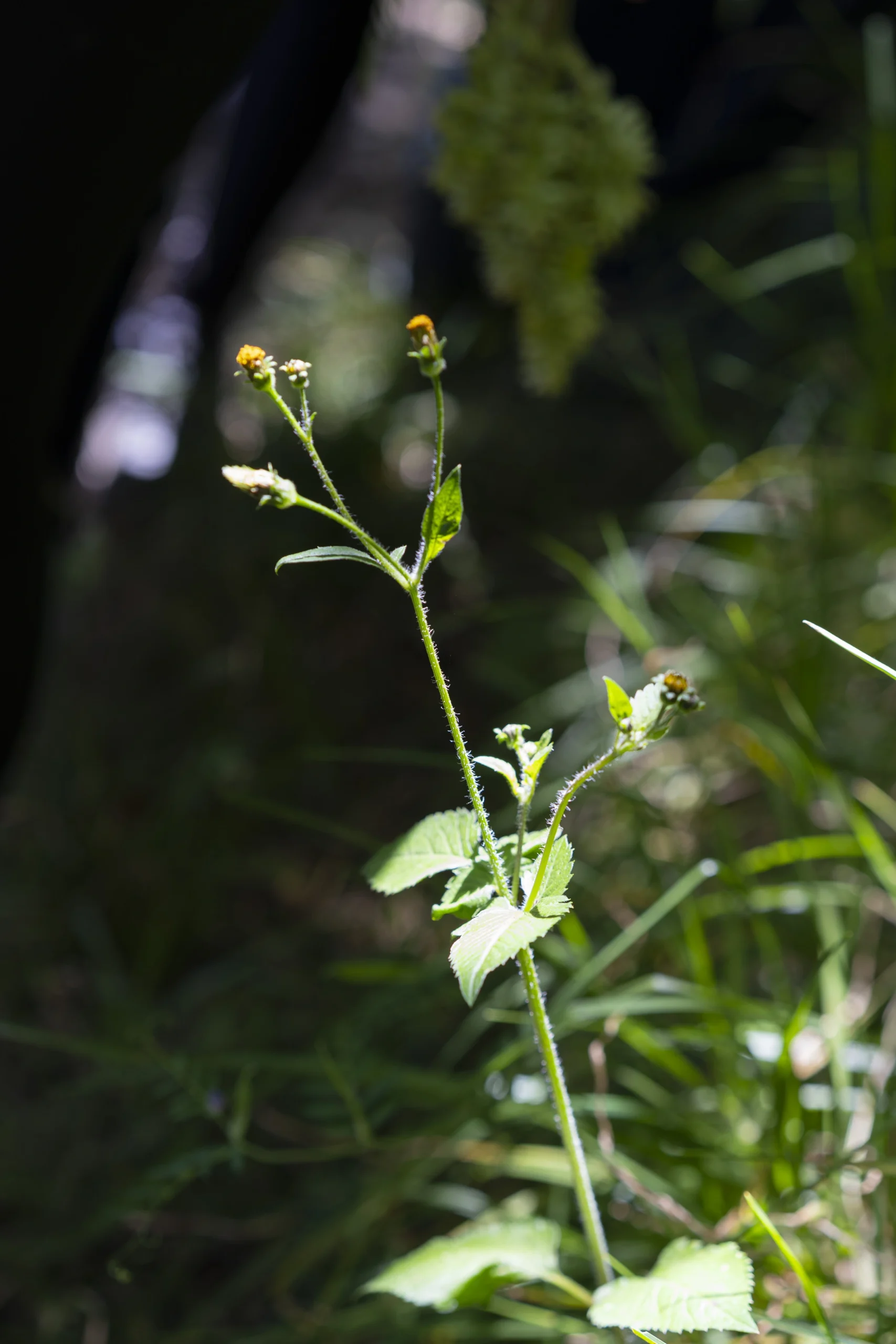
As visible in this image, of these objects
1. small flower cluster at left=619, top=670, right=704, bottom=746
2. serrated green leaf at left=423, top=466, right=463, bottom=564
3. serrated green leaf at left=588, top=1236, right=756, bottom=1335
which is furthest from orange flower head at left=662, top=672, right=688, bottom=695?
serrated green leaf at left=588, top=1236, right=756, bottom=1335

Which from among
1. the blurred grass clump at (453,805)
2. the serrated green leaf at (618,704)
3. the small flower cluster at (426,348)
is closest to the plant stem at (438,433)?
the small flower cluster at (426,348)

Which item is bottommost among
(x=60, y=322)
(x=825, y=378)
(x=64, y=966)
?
(x=64, y=966)

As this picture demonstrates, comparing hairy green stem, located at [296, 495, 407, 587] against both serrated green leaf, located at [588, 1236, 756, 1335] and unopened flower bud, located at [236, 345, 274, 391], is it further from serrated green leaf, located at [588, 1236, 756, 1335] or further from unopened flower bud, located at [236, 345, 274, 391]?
serrated green leaf, located at [588, 1236, 756, 1335]

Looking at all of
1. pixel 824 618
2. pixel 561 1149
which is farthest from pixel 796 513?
pixel 561 1149

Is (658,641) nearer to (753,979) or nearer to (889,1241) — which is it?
(753,979)

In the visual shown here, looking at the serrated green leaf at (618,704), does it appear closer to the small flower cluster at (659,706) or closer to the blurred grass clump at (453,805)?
the small flower cluster at (659,706)
